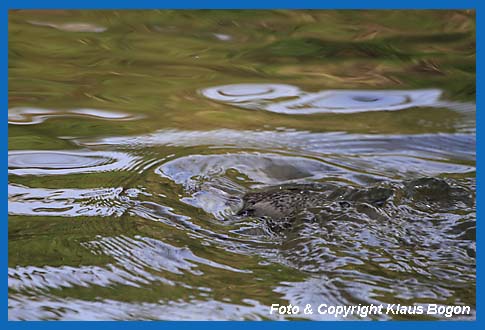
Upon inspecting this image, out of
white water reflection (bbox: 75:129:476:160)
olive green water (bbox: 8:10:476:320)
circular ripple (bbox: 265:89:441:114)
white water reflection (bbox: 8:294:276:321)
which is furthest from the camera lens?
circular ripple (bbox: 265:89:441:114)

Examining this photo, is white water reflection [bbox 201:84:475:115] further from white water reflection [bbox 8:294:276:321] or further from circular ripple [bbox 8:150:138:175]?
white water reflection [bbox 8:294:276:321]

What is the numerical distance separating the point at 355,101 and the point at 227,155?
86cm

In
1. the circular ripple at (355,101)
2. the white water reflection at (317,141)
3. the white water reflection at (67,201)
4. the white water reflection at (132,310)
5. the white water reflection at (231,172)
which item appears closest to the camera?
the white water reflection at (132,310)

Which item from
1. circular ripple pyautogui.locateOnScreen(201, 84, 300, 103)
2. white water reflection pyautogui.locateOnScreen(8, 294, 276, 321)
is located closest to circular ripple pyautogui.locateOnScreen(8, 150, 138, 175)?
circular ripple pyautogui.locateOnScreen(201, 84, 300, 103)

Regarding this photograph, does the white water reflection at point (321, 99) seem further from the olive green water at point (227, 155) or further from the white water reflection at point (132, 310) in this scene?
the white water reflection at point (132, 310)

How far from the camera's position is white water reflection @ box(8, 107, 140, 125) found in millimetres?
3338

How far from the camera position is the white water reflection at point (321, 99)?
361 cm

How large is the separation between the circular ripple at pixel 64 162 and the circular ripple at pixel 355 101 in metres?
0.90

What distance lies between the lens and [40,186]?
2.77 metres

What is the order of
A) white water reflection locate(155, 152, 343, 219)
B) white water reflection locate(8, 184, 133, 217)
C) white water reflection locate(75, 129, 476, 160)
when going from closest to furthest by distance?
white water reflection locate(8, 184, 133, 217) → white water reflection locate(155, 152, 343, 219) → white water reflection locate(75, 129, 476, 160)

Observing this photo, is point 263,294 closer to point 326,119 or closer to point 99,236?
point 99,236

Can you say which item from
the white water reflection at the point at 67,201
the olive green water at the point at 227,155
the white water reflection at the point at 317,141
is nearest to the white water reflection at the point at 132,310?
the olive green water at the point at 227,155

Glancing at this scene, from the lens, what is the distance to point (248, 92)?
370 centimetres

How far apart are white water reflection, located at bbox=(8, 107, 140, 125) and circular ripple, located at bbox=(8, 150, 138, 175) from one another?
12.6 inches
